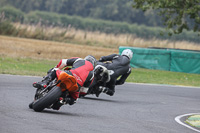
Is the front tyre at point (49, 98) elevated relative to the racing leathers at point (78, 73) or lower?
lower

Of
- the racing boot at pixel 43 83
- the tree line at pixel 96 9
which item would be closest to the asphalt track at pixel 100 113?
the racing boot at pixel 43 83

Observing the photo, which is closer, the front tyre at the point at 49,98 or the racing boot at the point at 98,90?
the front tyre at the point at 49,98

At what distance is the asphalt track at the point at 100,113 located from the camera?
7.64 metres

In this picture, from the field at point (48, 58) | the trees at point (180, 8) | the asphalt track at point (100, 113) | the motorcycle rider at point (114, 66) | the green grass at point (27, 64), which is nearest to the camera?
the asphalt track at point (100, 113)

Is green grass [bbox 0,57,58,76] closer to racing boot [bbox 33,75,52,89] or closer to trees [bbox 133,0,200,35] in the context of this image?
trees [bbox 133,0,200,35]

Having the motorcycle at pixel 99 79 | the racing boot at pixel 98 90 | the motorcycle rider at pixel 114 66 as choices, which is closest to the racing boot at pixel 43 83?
the motorcycle at pixel 99 79

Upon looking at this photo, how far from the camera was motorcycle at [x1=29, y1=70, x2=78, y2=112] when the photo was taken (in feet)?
28.2

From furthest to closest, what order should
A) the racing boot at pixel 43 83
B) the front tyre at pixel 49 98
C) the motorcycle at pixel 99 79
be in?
1. the motorcycle at pixel 99 79
2. the racing boot at pixel 43 83
3. the front tyre at pixel 49 98

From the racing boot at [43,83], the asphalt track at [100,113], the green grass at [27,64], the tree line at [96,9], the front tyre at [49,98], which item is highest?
the racing boot at [43,83]

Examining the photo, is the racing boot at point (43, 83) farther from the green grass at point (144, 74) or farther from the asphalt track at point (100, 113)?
the green grass at point (144, 74)

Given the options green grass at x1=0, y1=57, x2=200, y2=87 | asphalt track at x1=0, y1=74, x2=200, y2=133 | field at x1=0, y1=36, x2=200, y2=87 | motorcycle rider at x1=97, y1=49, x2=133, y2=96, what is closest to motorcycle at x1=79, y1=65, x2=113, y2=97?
asphalt track at x1=0, y1=74, x2=200, y2=133

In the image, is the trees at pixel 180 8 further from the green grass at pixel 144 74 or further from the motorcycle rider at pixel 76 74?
the motorcycle rider at pixel 76 74

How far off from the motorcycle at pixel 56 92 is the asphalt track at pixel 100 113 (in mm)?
187

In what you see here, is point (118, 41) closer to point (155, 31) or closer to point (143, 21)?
point (155, 31)
